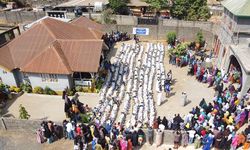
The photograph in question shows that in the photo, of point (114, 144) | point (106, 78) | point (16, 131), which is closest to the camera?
point (114, 144)

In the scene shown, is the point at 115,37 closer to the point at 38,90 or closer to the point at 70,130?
the point at 38,90

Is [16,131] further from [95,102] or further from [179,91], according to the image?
[179,91]

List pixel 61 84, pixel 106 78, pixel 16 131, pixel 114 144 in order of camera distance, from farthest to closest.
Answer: pixel 106 78
pixel 61 84
pixel 16 131
pixel 114 144

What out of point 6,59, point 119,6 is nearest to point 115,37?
point 119,6

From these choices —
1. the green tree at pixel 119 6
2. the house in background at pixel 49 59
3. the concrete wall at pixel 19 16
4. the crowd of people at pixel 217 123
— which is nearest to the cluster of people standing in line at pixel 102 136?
the crowd of people at pixel 217 123

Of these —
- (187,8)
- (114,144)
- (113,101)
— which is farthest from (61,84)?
(187,8)

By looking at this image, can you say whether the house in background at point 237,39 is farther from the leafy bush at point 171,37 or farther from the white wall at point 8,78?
the white wall at point 8,78
